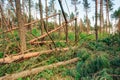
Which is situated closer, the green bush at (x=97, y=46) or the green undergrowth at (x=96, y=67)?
the green undergrowth at (x=96, y=67)

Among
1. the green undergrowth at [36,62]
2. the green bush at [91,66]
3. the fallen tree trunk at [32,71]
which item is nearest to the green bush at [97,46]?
the green undergrowth at [36,62]

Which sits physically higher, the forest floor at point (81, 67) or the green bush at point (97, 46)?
the green bush at point (97, 46)

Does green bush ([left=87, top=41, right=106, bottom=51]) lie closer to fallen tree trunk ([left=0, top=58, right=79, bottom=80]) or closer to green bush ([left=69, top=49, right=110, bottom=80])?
fallen tree trunk ([left=0, top=58, right=79, bottom=80])

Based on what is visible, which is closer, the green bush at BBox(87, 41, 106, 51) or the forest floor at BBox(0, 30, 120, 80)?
the forest floor at BBox(0, 30, 120, 80)

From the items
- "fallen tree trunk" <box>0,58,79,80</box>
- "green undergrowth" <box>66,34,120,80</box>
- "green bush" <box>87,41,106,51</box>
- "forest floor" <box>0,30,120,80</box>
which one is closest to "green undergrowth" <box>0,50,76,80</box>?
"forest floor" <box>0,30,120,80</box>


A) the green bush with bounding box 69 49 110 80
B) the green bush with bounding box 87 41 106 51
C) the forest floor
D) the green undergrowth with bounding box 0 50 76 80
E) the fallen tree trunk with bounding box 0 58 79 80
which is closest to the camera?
the fallen tree trunk with bounding box 0 58 79 80

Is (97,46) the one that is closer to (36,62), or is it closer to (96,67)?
(96,67)

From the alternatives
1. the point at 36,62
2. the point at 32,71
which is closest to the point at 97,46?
the point at 36,62

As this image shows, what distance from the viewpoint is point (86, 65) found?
4387 millimetres

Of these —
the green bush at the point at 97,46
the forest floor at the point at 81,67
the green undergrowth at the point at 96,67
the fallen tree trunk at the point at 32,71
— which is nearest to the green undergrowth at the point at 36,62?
the forest floor at the point at 81,67

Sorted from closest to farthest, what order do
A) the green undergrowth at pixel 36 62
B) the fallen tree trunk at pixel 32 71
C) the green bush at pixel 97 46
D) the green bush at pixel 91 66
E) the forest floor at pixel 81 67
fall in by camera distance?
the fallen tree trunk at pixel 32 71
the forest floor at pixel 81 67
the green bush at pixel 91 66
the green undergrowth at pixel 36 62
the green bush at pixel 97 46

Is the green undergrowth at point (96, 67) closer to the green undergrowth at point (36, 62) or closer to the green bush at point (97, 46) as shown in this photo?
the green bush at point (97, 46)

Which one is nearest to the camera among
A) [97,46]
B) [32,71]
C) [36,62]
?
[32,71]

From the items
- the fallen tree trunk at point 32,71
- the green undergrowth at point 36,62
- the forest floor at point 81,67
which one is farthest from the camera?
the green undergrowth at point 36,62
